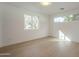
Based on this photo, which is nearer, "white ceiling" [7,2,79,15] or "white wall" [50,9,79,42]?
"white ceiling" [7,2,79,15]

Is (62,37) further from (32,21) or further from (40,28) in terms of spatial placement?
(32,21)

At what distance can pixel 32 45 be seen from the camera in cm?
385

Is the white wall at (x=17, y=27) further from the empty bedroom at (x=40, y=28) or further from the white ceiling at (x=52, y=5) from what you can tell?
the white ceiling at (x=52, y=5)

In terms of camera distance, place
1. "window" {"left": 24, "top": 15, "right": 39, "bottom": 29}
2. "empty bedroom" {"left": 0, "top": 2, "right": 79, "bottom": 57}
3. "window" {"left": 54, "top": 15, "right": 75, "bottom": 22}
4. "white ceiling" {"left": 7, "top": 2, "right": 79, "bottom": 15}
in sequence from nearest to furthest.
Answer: "white ceiling" {"left": 7, "top": 2, "right": 79, "bottom": 15} → "empty bedroom" {"left": 0, "top": 2, "right": 79, "bottom": 57} → "window" {"left": 24, "top": 15, "right": 39, "bottom": 29} → "window" {"left": 54, "top": 15, "right": 75, "bottom": 22}

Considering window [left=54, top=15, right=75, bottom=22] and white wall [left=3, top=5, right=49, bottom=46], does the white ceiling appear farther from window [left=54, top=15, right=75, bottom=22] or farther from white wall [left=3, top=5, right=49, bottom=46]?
white wall [left=3, top=5, right=49, bottom=46]

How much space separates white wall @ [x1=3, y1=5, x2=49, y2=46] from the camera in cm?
425

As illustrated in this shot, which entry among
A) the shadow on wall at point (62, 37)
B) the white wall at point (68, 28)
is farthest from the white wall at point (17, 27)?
the shadow on wall at point (62, 37)

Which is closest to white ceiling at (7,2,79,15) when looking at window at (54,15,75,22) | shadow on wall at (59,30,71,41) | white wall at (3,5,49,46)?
window at (54,15,75,22)

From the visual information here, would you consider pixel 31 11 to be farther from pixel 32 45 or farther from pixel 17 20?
pixel 32 45

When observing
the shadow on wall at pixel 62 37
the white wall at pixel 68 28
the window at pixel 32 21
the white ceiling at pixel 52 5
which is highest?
the white ceiling at pixel 52 5

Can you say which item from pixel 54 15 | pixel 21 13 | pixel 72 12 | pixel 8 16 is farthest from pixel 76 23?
pixel 8 16

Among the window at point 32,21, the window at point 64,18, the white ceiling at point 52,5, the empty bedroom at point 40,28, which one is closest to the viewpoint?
the white ceiling at point 52,5

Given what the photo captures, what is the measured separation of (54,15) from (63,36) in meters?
0.89

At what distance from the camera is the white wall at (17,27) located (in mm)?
4246
